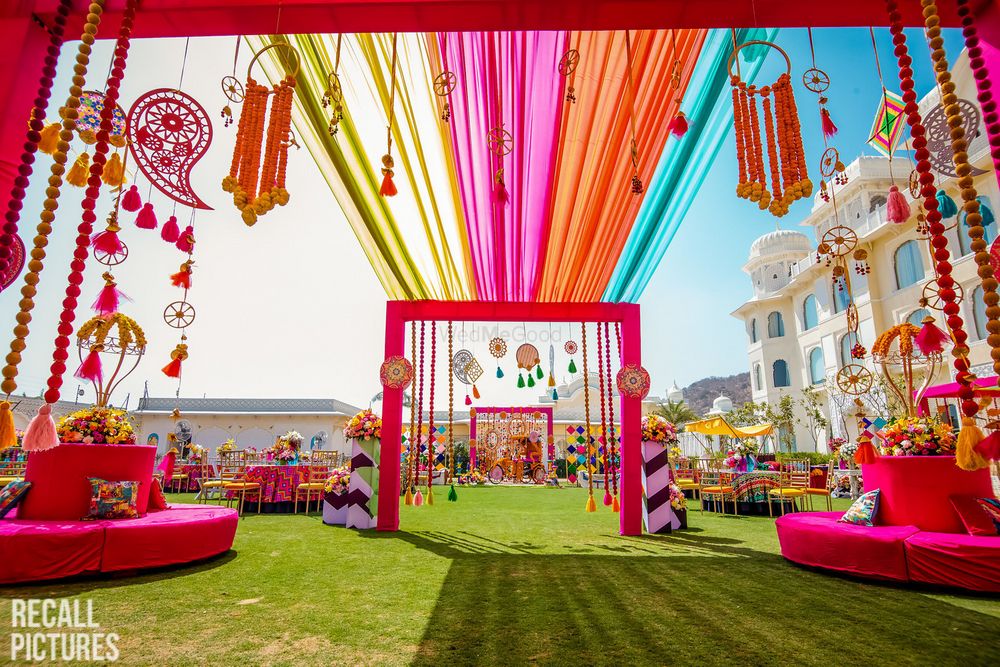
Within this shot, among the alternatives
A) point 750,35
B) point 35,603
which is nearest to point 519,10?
point 750,35

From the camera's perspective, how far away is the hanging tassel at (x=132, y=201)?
335cm

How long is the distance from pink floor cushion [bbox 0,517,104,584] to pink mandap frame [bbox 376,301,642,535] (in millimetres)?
3931

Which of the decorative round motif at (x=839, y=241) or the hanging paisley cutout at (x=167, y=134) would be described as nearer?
the hanging paisley cutout at (x=167, y=134)

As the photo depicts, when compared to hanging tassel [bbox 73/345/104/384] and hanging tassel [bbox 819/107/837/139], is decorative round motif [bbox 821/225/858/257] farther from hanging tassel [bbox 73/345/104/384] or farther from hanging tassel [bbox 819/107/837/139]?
hanging tassel [bbox 73/345/104/384]

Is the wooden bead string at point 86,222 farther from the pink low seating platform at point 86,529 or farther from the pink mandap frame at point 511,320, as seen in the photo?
the pink mandap frame at point 511,320

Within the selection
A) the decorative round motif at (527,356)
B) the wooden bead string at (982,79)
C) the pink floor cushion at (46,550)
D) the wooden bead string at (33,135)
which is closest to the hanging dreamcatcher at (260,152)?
the wooden bead string at (33,135)

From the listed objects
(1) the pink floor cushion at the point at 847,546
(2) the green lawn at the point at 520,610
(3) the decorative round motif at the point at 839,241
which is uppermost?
(3) the decorative round motif at the point at 839,241

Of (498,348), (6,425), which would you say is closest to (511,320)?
(498,348)

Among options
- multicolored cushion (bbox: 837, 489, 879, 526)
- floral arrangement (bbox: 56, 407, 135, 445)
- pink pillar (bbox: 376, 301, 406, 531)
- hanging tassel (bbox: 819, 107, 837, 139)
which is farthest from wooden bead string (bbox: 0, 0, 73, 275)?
multicolored cushion (bbox: 837, 489, 879, 526)

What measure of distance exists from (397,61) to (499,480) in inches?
690

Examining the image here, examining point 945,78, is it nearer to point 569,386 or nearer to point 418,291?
point 418,291

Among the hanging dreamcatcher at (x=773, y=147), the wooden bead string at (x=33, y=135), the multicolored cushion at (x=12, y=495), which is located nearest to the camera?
the wooden bead string at (x=33, y=135)

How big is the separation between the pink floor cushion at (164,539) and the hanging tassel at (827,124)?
253 inches

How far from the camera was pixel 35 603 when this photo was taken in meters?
3.59
